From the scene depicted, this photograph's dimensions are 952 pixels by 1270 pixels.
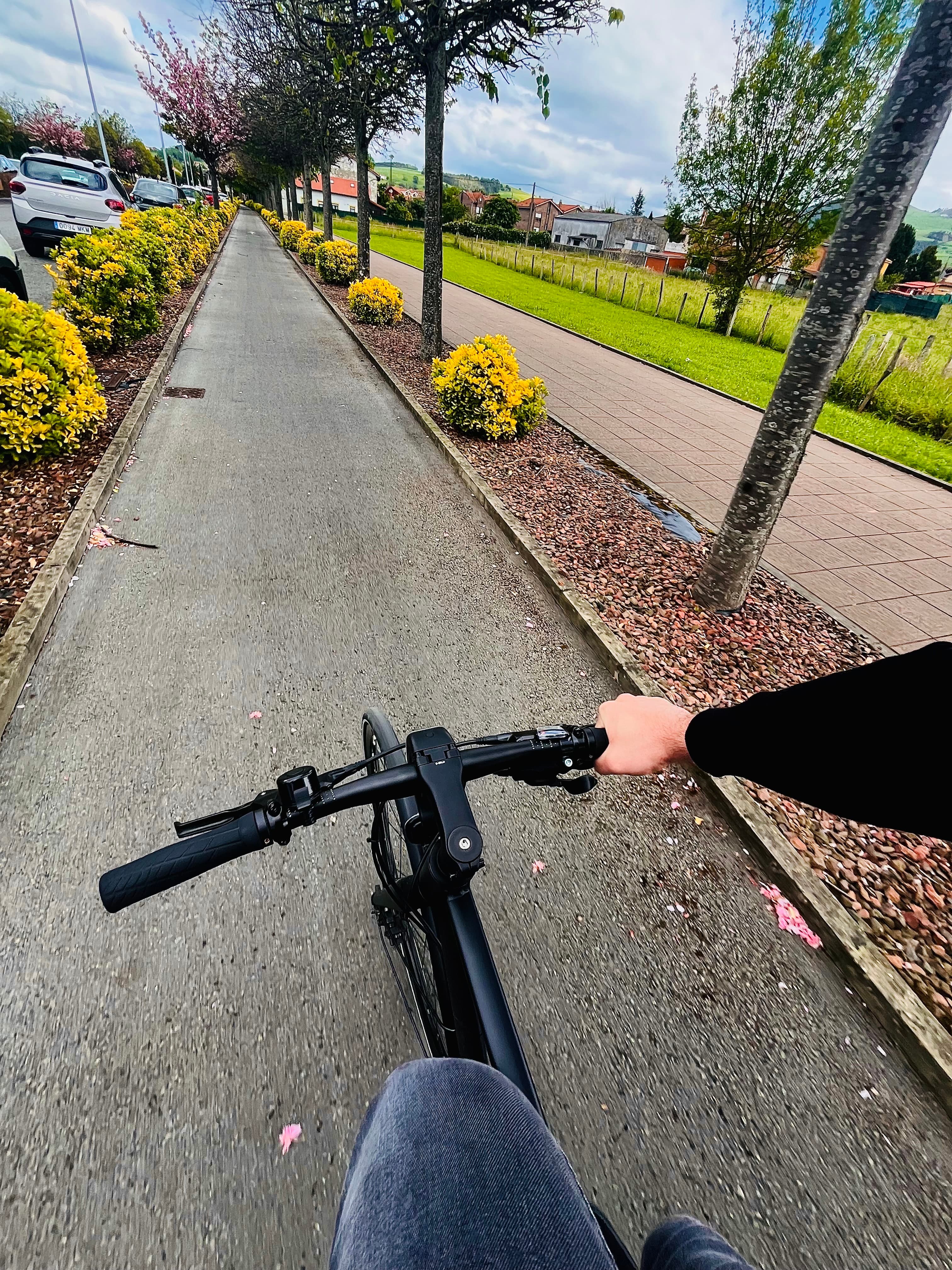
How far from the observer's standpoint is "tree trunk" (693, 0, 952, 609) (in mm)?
2902

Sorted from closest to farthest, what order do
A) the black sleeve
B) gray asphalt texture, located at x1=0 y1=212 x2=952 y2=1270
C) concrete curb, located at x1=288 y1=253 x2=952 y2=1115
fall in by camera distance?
the black sleeve → gray asphalt texture, located at x1=0 y1=212 x2=952 y2=1270 → concrete curb, located at x1=288 y1=253 x2=952 y2=1115

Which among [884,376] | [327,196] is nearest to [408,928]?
[884,376]

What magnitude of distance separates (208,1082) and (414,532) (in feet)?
13.7

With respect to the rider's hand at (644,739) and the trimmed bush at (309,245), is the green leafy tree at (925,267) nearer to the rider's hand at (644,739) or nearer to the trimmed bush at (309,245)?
the trimmed bush at (309,245)

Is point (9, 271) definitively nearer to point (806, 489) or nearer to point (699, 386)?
point (806, 489)

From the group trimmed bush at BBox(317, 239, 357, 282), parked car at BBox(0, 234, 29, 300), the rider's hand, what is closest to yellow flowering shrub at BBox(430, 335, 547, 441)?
parked car at BBox(0, 234, 29, 300)

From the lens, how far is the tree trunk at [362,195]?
503 inches

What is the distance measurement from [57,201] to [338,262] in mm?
7066

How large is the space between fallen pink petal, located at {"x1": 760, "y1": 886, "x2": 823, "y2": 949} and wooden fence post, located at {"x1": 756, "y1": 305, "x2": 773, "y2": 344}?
21929mm

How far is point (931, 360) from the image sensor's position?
40.2ft

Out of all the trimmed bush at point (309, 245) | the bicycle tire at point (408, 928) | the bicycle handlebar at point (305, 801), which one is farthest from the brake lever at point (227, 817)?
the trimmed bush at point (309, 245)

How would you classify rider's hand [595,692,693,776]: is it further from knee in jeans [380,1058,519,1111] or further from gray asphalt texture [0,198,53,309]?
gray asphalt texture [0,198,53,309]

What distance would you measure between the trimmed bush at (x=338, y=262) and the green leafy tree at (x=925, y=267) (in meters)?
58.6

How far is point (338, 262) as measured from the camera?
16.9 metres
